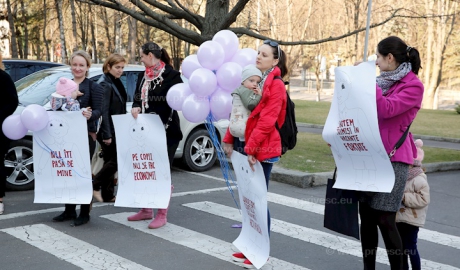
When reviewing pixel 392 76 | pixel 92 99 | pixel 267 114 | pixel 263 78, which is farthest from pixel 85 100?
pixel 392 76

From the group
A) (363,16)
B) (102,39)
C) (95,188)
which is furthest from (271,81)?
(102,39)

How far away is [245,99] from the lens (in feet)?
15.5

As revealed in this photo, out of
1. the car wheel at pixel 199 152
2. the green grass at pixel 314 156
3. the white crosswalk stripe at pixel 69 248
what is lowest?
the green grass at pixel 314 156

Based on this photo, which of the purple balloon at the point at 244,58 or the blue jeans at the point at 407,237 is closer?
the blue jeans at the point at 407,237

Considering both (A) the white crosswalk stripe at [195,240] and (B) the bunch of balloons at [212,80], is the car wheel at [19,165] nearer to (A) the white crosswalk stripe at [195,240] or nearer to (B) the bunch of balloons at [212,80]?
(A) the white crosswalk stripe at [195,240]

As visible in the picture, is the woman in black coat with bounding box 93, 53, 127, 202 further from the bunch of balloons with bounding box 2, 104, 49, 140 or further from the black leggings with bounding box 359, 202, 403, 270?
the black leggings with bounding box 359, 202, 403, 270

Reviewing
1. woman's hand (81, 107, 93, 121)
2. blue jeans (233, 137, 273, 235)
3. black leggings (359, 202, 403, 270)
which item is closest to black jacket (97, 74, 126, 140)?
woman's hand (81, 107, 93, 121)

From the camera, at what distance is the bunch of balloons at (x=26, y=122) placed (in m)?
5.72

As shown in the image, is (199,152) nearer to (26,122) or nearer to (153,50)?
(153,50)

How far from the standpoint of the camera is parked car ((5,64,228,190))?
24.7ft

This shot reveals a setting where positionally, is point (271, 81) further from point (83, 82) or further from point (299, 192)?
Answer: point (299, 192)

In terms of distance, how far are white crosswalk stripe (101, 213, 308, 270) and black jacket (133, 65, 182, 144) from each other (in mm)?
931

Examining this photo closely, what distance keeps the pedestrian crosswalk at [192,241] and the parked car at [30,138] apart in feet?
3.99

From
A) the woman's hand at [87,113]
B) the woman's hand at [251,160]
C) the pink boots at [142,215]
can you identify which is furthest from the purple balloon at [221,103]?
the pink boots at [142,215]
